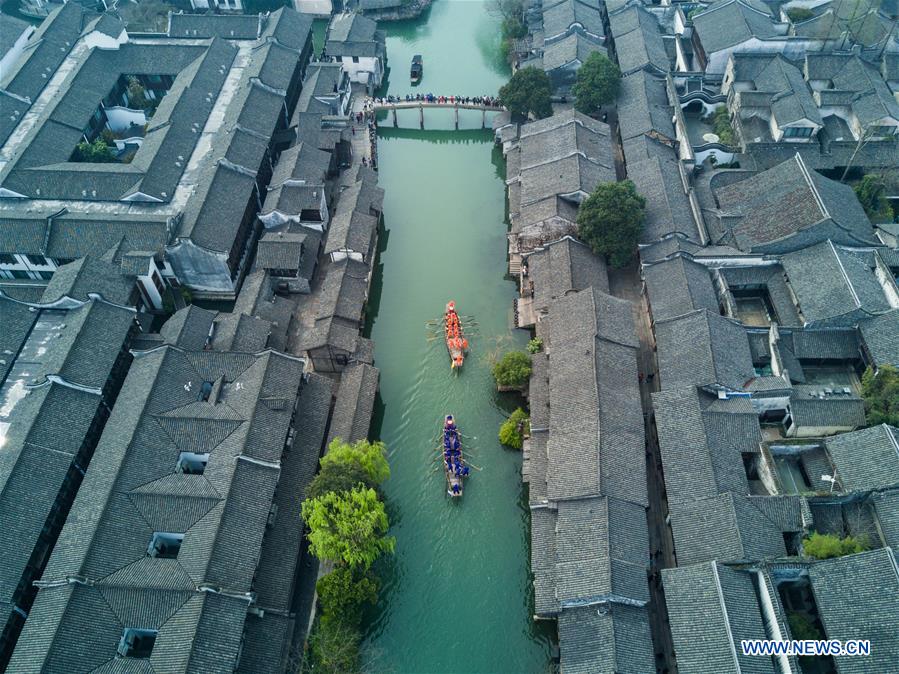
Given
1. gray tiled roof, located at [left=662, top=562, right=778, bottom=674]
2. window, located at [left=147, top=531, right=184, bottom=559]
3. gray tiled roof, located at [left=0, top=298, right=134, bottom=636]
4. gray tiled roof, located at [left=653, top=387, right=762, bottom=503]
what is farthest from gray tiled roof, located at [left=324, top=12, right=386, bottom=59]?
gray tiled roof, located at [left=662, top=562, right=778, bottom=674]

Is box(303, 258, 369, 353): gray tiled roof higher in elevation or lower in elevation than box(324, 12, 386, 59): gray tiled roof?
lower

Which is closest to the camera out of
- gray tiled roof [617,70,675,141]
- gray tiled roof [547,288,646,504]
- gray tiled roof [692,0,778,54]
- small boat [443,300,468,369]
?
gray tiled roof [547,288,646,504]

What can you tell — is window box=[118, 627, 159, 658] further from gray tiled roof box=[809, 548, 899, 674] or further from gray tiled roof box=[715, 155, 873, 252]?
gray tiled roof box=[715, 155, 873, 252]

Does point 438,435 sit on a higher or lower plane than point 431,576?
higher

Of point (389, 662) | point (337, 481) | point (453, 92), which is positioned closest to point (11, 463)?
point (337, 481)

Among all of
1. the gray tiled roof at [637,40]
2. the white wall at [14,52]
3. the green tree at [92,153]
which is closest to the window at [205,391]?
the green tree at [92,153]

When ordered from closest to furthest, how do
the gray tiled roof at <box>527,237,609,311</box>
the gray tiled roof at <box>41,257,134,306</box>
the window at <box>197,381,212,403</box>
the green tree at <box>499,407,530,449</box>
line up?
the window at <box>197,381,212,403</box> < the green tree at <box>499,407,530,449</box> < the gray tiled roof at <box>41,257,134,306</box> < the gray tiled roof at <box>527,237,609,311</box>

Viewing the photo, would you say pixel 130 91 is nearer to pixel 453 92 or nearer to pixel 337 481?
pixel 453 92
